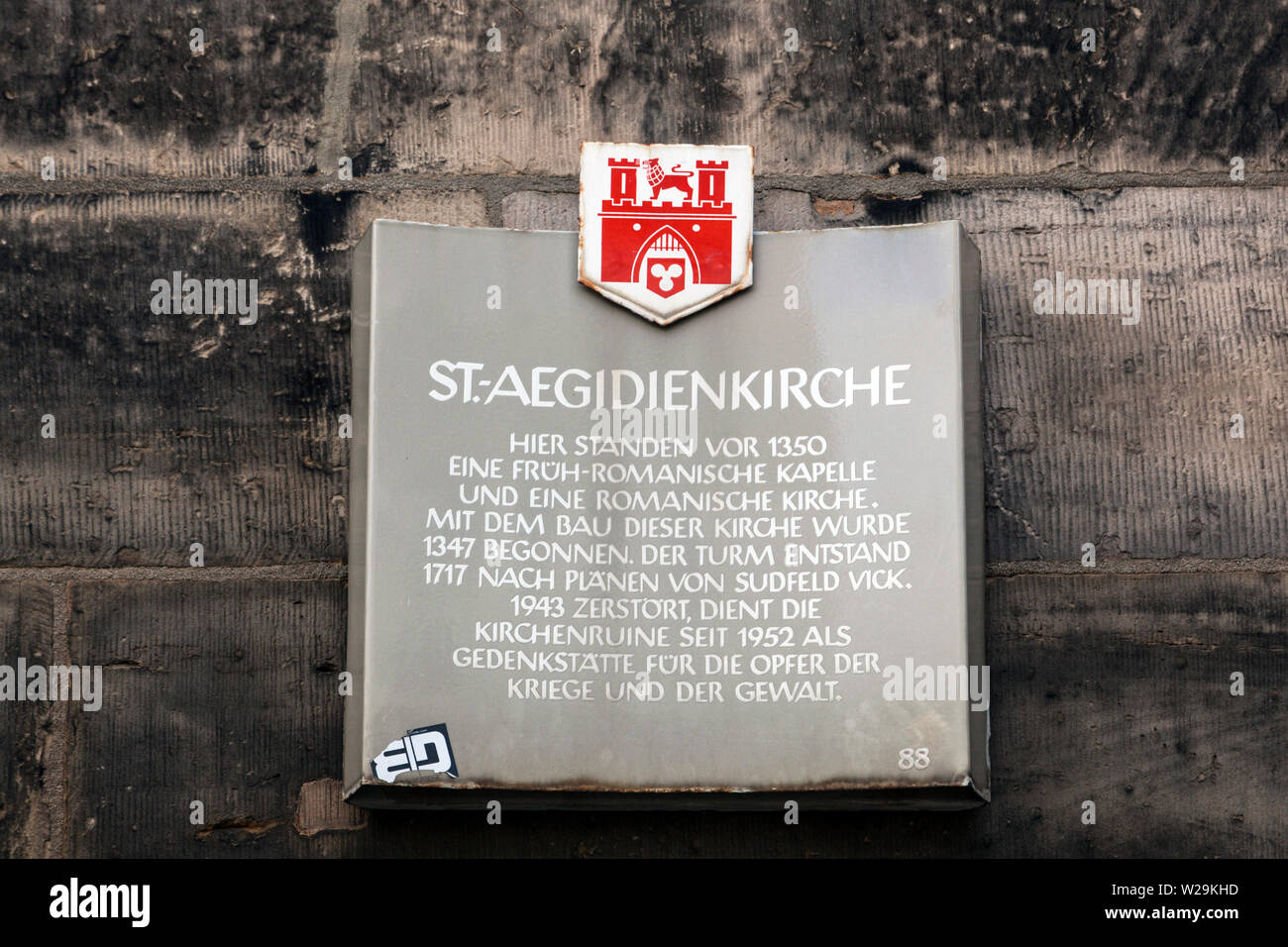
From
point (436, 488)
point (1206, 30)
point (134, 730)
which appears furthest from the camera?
point (1206, 30)

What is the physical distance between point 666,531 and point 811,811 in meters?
0.74

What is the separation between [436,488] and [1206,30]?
225 centimetres

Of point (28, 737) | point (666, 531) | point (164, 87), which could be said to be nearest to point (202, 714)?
point (28, 737)


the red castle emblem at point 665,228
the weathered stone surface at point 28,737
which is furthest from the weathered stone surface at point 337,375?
the red castle emblem at point 665,228

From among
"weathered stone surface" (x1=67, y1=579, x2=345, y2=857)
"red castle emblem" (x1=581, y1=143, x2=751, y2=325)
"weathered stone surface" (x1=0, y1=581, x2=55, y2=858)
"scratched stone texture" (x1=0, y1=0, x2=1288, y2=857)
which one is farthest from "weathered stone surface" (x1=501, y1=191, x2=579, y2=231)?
"weathered stone surface" (x1=0, y1=581, x2=55, y2=858)

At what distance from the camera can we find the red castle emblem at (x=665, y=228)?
2672 mm

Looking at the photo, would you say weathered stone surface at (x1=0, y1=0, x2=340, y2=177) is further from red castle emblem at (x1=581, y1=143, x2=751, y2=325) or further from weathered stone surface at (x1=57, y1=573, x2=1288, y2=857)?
weathered stone surface at (x1=57, y1=573, x2=1288, y2=857)

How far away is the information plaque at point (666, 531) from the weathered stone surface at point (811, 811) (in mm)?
190

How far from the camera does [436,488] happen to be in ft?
8.50

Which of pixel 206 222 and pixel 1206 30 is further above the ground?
pixel 1206 30

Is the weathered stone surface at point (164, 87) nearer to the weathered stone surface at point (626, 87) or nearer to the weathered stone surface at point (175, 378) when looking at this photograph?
the weathered stone surface at point (626, 87)

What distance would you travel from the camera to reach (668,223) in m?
2.71

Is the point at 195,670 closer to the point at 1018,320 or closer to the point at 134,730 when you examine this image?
the point at 134,730
